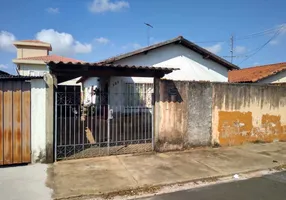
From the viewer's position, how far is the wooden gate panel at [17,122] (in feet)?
21.7

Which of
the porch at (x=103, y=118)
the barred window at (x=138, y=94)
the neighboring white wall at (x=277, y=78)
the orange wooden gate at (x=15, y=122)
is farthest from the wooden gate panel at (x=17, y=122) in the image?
the neighboring white wall at (x=277, y=78)

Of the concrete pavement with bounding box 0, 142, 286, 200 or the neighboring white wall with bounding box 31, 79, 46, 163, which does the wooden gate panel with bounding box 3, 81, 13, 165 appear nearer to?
the concrete pavement with bounding box 0, 142, 286, 200

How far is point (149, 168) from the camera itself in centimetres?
671

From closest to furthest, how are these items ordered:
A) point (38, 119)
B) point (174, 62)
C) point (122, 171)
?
point (122, 171), point (38, 119), point (174, 62)

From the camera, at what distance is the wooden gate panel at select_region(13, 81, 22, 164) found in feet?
21.7

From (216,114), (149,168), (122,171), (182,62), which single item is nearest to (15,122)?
(122,171)

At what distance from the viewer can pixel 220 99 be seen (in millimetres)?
9516

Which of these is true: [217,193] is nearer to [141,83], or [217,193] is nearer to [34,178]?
[34,178]

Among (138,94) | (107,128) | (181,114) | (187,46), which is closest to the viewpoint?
(107,128)

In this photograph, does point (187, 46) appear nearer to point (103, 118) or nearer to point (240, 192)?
point (103, 118)

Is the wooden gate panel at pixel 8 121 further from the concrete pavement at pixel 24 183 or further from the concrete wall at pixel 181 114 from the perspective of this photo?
the concrete wall at pixel 181 114

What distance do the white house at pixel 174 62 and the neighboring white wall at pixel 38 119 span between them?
4.07 m

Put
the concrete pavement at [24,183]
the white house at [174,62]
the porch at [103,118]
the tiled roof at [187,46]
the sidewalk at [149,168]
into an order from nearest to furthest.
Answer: the concrete pavement at [24,183]
the sidewalk at [149,168]
the porch at [103,118]
the white house at [174,62]
the tiled roof at [187,46]

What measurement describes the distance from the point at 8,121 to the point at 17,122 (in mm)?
214
